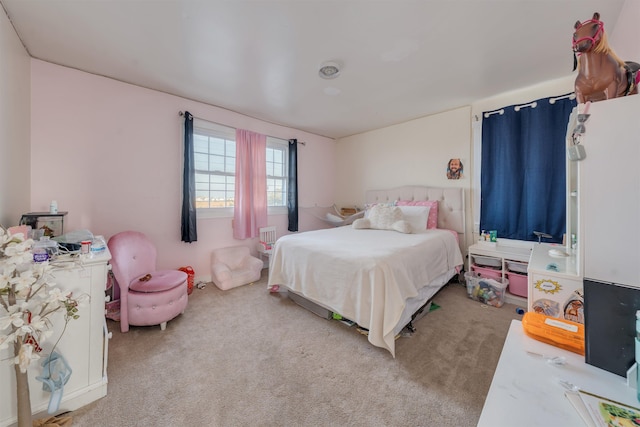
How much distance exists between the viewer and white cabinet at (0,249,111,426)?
1164 millimetres

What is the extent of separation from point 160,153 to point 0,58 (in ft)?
4.30

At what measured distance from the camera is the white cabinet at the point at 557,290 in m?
1.26

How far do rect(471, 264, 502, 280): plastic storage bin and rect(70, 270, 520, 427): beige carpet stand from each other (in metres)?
0.42

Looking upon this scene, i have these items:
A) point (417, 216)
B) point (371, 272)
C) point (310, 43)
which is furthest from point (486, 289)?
point (310, 43)

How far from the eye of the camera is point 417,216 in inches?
120

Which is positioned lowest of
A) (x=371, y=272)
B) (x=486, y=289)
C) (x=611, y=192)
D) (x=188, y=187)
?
(x=486, y=289)

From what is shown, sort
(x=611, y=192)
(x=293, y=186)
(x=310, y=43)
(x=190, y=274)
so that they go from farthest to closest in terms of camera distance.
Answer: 1. (x=293, y=186)
2. (x=190, y=274)
3. (x=310, y=43)
4. (x=611, y=192)

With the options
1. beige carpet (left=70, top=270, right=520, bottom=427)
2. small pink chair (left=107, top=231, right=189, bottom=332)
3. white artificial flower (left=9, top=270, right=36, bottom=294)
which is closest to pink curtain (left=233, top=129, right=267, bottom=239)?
small pink chair (left=107, top=231, right=189, bottom=332)

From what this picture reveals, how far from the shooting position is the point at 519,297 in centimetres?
241

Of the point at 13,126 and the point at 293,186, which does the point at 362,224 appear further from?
the point at 13,126

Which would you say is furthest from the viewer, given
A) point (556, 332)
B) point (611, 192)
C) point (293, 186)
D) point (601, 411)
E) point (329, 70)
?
point (293, 186)

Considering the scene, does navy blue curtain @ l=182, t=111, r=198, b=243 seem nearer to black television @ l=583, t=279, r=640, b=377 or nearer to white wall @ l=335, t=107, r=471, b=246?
white wall @ l=335, t=107, r=471, b=246

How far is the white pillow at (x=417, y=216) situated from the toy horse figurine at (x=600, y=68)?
6.55 ft

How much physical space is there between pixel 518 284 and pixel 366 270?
1874 millimetres
